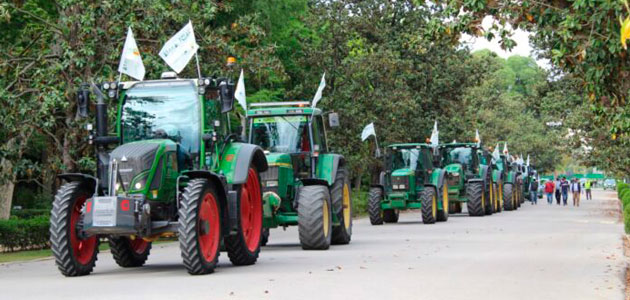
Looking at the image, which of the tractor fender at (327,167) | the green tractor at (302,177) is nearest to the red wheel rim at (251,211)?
the green tractor at (302,177)

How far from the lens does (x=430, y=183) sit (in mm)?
32875

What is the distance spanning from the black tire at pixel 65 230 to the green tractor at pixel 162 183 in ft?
0.05

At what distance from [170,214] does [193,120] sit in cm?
151

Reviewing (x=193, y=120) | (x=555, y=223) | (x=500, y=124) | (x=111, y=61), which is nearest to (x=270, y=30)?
(x=555, y=223)

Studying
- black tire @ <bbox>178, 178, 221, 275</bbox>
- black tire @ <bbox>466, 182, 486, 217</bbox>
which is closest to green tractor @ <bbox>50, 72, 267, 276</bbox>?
black tire @ <bbox>178, 178, 221, 275</bbox>

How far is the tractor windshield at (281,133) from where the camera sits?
2134 centimetres

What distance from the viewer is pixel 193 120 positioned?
15445 millimetres

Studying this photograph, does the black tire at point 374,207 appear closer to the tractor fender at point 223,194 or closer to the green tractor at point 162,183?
the green tractor at point 162,183

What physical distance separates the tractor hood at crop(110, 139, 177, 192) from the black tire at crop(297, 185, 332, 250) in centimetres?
536

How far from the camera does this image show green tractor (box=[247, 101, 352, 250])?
1947 centimetres

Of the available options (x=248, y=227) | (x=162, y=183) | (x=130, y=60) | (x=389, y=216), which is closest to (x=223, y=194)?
(x=162, y=183)

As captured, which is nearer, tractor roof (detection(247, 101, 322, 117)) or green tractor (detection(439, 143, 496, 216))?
tractor roof (detection(247, 101, 322, 117))

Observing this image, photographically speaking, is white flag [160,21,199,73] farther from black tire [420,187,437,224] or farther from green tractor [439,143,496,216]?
green tractor [439,143,496,216]

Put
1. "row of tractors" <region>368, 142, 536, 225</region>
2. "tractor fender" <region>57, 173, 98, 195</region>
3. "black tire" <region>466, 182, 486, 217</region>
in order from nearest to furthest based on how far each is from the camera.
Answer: "tractor fender" <region>57, 173, 98, 195</region> < "row of tractors" <region>368, 142, 536, 225</region> < "black tire" <region>466, 182, 486, 217</region>
